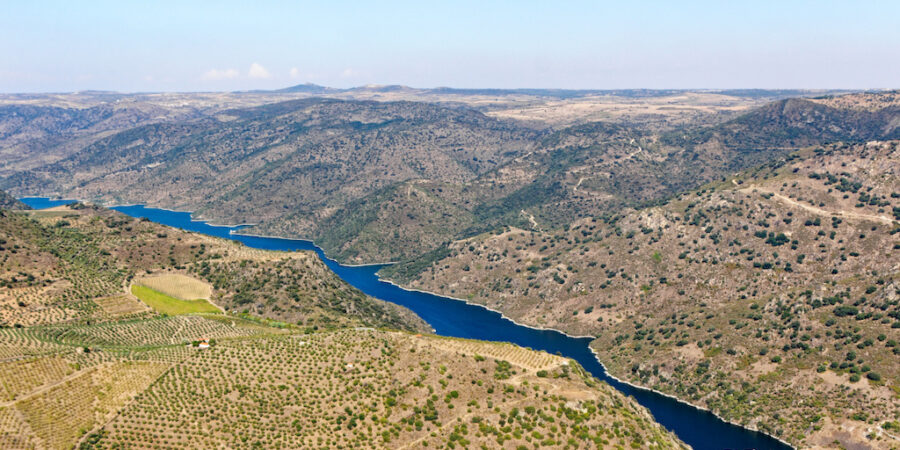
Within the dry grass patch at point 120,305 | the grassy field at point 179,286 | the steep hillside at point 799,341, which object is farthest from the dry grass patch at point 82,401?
the steep hillside at point 799,341

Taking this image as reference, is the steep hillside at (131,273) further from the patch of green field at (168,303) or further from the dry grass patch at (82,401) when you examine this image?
the dry grass patch at (82,401)

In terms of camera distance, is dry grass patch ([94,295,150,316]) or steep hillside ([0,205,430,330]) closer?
steep hillside ([0,205,430,330])

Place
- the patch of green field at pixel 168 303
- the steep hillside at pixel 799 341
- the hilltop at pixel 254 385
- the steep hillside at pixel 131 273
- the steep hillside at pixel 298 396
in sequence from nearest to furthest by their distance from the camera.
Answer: the steep hillside at pixel 298 396, the hilltop at pixel 254 385, the steep hillside at pixel 131 273, the steep hillside at pixel 799 341, the patch of green field at pixel 168 303

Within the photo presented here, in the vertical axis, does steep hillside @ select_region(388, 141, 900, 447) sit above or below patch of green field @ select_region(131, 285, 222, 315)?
below

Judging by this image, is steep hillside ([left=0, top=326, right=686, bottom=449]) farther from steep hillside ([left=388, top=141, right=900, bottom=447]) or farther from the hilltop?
steep hillside ([left=388, top=141, right=900, bottom=447])

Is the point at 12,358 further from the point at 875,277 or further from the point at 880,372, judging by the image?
the point at 875,277

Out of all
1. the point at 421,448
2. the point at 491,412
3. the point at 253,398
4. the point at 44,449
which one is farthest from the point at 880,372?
the point at 44,449

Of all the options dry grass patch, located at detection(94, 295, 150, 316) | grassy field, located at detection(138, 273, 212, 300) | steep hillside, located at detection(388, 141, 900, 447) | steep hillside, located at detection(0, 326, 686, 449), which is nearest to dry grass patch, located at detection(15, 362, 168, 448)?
steep hillside, located at detection(0, 326, 686, 449)

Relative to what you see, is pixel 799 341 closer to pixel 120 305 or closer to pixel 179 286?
pixel 179 286

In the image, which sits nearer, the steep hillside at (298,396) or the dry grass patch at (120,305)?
the steep hillside at (298,396)
